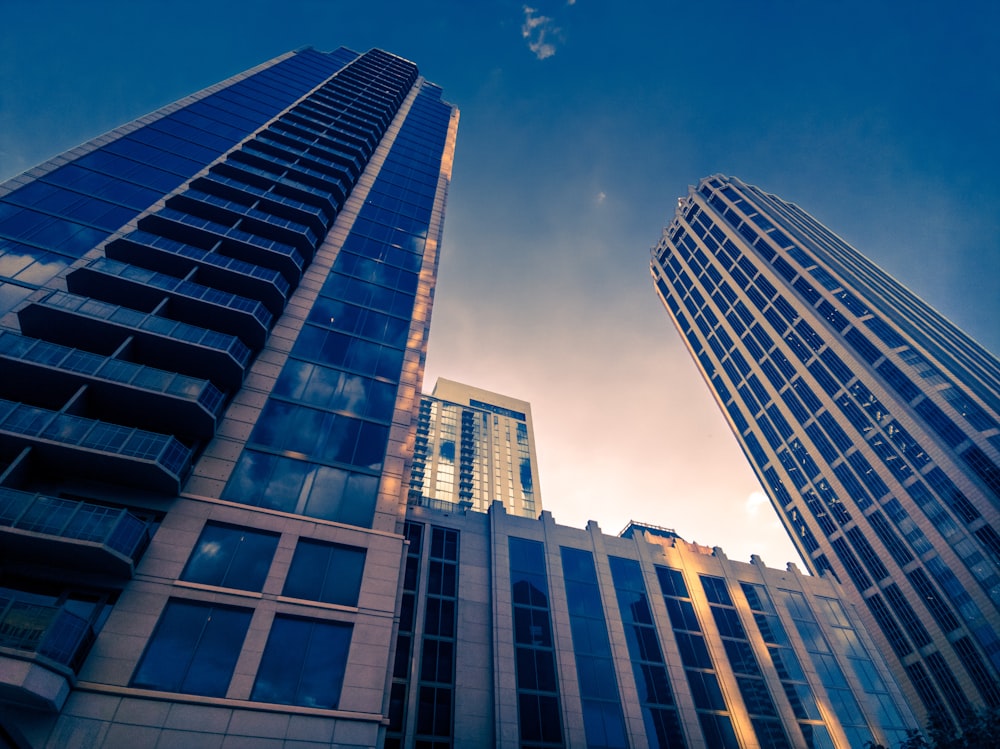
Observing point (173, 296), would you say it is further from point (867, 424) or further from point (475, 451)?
point (475, 451)

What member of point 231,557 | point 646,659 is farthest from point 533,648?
point 231,557

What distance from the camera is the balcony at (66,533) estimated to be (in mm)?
16062

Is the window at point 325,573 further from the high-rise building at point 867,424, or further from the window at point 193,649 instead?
the high-rise building at point 867,424

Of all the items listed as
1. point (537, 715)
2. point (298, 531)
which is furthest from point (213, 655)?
point (537, 715)

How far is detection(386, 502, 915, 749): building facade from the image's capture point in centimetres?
3181

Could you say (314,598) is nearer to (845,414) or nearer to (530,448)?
(845,414)

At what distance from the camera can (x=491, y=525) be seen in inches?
1617

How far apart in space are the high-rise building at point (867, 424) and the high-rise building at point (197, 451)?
52.8 metres

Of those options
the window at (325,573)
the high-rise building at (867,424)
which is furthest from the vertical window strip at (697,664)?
the window at (325,573)

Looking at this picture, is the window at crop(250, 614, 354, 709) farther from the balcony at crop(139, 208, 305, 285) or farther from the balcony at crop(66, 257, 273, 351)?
the balcony at crop(139, 208, 305, 285)

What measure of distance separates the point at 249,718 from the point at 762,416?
77.0 m

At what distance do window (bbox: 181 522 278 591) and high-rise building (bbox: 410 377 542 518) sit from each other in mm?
72107

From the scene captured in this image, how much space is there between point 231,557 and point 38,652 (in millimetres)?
5981

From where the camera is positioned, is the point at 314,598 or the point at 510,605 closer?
the point at 314,598
